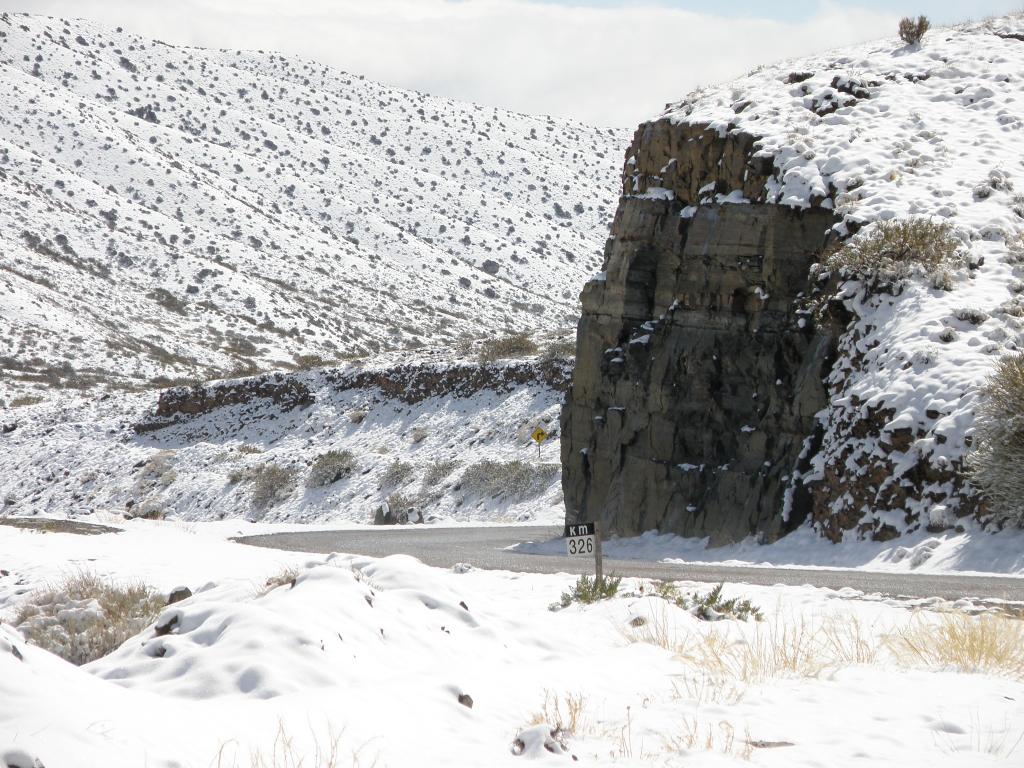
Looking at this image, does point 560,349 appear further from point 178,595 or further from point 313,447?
point 178,595

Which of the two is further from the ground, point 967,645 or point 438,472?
point 438,472

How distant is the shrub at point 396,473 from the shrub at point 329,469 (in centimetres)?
208

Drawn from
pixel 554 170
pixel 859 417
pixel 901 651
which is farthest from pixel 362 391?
pixel 554 170

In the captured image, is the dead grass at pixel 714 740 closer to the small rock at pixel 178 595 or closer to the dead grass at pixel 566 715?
the dead grass at pixel 566 715

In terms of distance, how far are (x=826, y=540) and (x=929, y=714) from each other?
1259cm

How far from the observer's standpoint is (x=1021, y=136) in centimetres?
2542

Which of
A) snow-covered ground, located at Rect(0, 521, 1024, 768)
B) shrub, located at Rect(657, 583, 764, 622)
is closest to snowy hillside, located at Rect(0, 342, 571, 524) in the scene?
shrub, located at Rect(657, 583, 764, 622)

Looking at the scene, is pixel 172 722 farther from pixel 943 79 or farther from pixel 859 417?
pixel 943 79

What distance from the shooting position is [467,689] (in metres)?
7.70

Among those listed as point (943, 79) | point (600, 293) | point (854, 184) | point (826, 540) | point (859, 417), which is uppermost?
point (943, 79)

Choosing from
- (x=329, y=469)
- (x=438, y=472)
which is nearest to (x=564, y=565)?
(x=438, y=472)

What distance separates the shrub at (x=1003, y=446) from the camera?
15727mm

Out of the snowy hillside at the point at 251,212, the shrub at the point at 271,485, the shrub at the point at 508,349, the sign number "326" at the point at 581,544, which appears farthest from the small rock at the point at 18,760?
the snowy hillside at the point at 251,212

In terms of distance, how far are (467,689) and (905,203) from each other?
17737 mm
